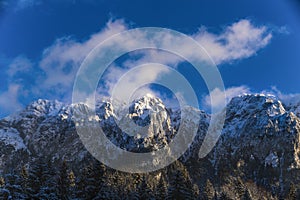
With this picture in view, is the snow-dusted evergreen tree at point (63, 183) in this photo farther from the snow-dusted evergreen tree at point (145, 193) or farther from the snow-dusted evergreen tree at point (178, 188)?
the snow-dusted evergreen tree at point (178, 188)

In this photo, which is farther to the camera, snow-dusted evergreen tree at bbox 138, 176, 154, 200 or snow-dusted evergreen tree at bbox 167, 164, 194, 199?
snow-dusted evergreen tree at bbox 138, 176, 154, 200

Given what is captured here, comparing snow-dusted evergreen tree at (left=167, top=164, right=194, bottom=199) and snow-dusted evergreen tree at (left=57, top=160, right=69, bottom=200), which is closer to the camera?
snow-dusted evergreen tree at (left=167, top=164, right=194, bottom=199)

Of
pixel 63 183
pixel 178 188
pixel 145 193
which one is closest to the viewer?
pixel 178 188

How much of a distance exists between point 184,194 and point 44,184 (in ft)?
85.7

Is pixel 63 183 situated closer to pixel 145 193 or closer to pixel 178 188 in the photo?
pixel 145 193

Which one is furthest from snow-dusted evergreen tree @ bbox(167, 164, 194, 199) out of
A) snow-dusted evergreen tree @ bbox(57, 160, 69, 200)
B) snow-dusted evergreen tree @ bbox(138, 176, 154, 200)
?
snow-dusted evergreen tree @ bbox(57, 160, 69, 200)

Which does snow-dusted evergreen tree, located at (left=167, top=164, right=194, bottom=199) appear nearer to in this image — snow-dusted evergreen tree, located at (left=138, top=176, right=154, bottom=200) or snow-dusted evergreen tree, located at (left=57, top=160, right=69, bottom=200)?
snow-dusted evergreen tree, located at (left=138, top=176, right=154, bottom=200)

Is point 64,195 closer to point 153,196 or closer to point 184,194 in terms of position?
point 153,196

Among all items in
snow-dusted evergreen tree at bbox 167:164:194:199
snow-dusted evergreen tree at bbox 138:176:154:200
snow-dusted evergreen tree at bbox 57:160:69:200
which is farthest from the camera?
snow-dusted evergreen tree at bbox 138:176:154:200

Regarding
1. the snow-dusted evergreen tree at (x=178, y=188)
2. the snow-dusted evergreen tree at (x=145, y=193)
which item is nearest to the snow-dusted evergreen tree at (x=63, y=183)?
the snow-dusted evergreen tree at (x=145, y=193)

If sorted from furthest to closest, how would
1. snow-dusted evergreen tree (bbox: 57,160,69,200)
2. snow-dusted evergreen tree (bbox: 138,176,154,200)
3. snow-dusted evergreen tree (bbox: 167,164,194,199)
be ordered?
snow-dusted evergreen tree (bbox: 138,176,154,200)
snow-dusted evergreen tree (bbox: 57,160,69,200)
snow-dusted evergreen tree (bbox: 167,164,194,199)

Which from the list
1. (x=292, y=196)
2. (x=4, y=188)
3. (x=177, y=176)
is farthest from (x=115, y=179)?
(x=292, y=196)

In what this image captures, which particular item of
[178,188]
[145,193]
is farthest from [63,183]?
[178,188]

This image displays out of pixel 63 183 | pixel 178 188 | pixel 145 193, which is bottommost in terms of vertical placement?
pixel 178 188
